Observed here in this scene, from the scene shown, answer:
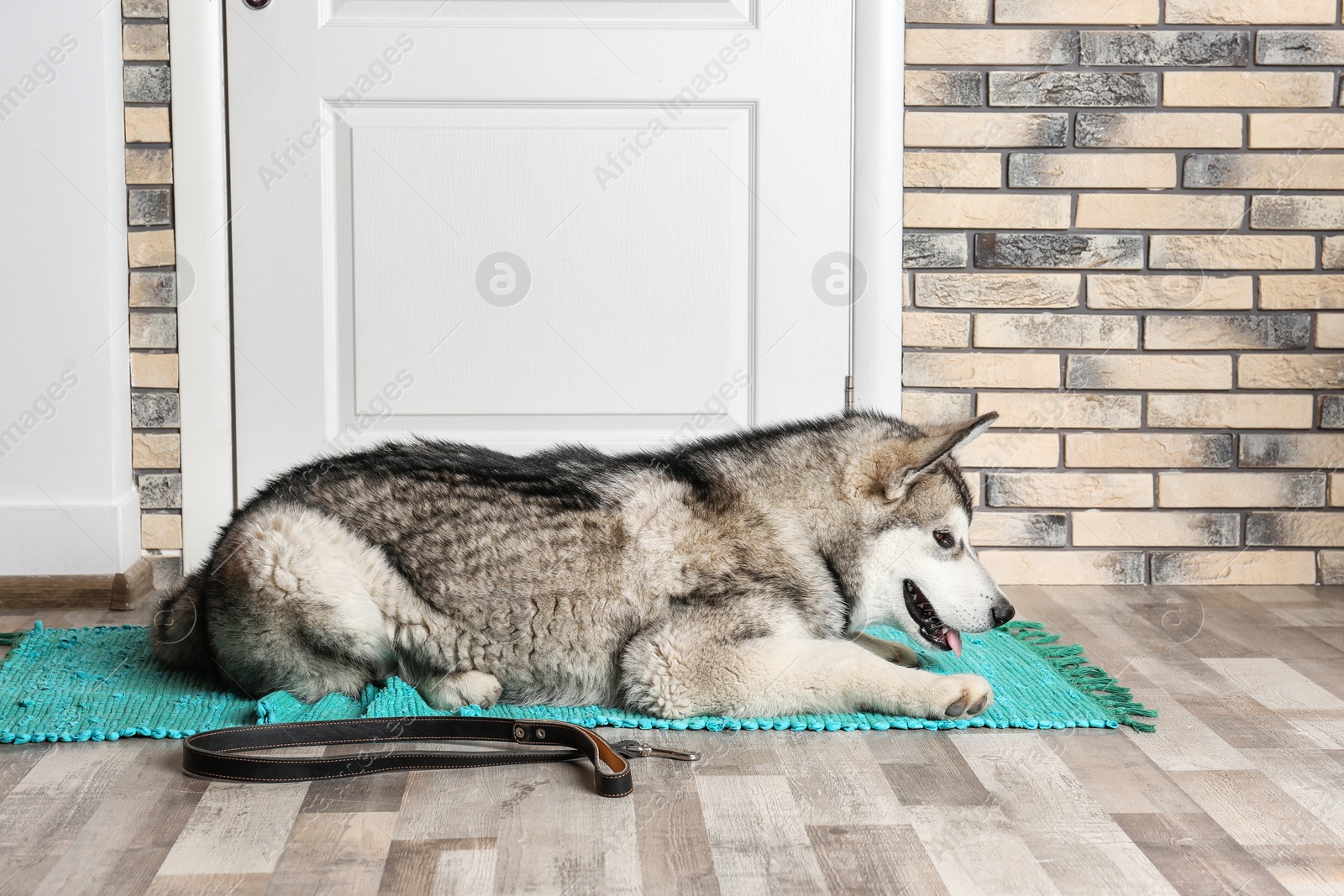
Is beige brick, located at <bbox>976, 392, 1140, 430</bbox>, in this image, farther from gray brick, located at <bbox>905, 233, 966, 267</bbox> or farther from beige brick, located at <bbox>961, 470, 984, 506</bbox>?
gray brick, located at <bbox>905, 233, 966, 267</bbox>

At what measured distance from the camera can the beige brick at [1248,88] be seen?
3570 mm

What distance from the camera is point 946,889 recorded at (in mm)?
1603

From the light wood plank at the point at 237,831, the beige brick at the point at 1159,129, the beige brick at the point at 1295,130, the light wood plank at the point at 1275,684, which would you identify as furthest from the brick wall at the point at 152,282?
the beige brick at the point at 1295,130

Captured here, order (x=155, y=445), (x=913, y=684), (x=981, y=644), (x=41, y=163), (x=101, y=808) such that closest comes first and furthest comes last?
(x=101, y=808) < (x=913, y=684) < (x=981, y=644) < (x=41, y=163) < (x=155, y=445)

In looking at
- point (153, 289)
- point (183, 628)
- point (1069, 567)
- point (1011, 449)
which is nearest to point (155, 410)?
point (153, 289)

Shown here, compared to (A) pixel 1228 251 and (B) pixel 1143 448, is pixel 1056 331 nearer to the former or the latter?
(B) pixel 1143 448

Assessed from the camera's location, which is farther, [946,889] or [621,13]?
[621,13]

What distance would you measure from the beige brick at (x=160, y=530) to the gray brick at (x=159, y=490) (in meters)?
0.03

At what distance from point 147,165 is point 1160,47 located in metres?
3.18

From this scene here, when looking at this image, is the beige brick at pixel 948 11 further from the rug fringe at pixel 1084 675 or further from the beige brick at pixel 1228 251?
the rug fringe at pixel 1084 675

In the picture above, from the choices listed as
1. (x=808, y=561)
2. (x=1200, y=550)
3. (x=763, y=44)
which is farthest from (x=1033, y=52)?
(x=808, y=561)

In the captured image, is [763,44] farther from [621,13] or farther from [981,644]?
[981,644]

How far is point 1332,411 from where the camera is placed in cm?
371

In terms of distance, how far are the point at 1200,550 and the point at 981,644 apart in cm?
120
